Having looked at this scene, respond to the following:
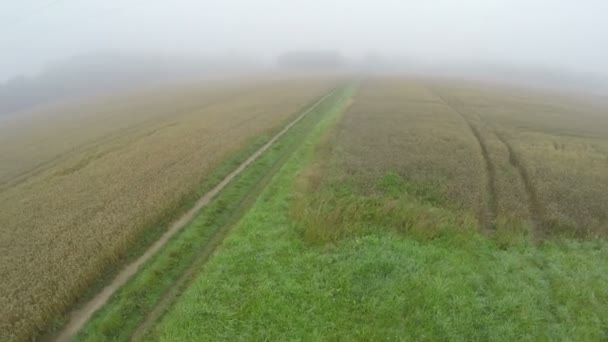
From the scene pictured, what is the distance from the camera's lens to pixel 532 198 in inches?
826

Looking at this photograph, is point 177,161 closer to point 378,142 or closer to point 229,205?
point 229,205

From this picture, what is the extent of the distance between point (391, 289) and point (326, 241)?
3.79 metres

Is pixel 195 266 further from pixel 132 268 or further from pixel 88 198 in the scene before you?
pixel 88 198

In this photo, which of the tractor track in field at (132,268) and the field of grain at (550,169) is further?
the field of grain at (550,169)

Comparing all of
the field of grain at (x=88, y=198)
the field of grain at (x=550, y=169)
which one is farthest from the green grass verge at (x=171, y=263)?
the field of grain at (x=550, y=169)

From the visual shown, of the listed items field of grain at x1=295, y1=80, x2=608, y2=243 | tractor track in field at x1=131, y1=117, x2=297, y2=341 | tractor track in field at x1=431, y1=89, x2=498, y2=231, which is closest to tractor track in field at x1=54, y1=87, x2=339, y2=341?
tractor track in field at x1=131, y1=117, x2=297, y2=341

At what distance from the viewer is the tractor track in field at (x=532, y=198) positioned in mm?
18150

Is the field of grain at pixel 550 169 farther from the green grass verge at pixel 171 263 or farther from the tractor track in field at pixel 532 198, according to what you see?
the green grass verge at pixel 171 263

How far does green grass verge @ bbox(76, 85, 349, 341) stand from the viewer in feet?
39.9

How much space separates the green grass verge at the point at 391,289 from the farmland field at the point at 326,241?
0.06 metres

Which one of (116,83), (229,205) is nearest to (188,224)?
(229,205)

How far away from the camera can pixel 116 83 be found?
549 feet

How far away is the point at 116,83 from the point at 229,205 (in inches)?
6798

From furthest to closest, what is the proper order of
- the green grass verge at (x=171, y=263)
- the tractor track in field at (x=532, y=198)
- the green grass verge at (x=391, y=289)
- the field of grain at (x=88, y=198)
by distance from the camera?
the tractor track in field at (x=532, y=198) → the field of grain at (x=88, y=198) → the green grass verge at (x=171, y=263) → the green grass verge at (x=391, y=289)
